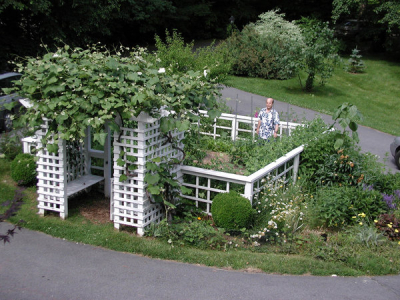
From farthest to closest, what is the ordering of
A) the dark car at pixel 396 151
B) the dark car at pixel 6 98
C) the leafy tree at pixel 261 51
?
1. the leafy tree at pixel 261 51
2. the dark car at pixel 6 98
3. the dark car at pixel 396 151

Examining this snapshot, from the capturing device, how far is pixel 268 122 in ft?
30.7

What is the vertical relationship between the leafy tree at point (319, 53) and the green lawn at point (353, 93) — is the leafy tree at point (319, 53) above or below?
above

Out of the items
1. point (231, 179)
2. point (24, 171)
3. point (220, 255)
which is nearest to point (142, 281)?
point (220, 255)

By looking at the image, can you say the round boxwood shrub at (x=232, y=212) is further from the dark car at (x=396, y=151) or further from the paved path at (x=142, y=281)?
the dark car at (x=396, y=151)

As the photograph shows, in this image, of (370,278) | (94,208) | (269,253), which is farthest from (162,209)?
(370,278)

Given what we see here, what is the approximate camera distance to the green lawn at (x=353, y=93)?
16.6 m

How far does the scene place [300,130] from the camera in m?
9.05

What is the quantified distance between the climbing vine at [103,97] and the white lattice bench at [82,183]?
41.7 inches

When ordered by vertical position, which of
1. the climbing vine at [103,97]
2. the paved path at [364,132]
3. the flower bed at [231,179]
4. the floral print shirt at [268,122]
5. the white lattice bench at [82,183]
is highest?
the climbing vine at [103,97]

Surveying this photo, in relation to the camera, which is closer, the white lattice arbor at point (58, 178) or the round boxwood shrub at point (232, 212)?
the round boxwood shrub at point (232, 212)

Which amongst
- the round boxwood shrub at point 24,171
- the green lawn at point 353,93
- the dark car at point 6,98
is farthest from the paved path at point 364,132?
the dark car at point 6,98

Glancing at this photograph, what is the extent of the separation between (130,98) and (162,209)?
189 centimetres

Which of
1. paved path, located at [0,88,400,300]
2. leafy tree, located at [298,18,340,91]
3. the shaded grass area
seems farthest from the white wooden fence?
leafy tree, located at [298,18,340,91]

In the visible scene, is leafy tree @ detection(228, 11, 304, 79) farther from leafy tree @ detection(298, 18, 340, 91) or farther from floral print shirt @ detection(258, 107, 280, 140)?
floral print shirt @ detection(258, 107, 280, 140)
